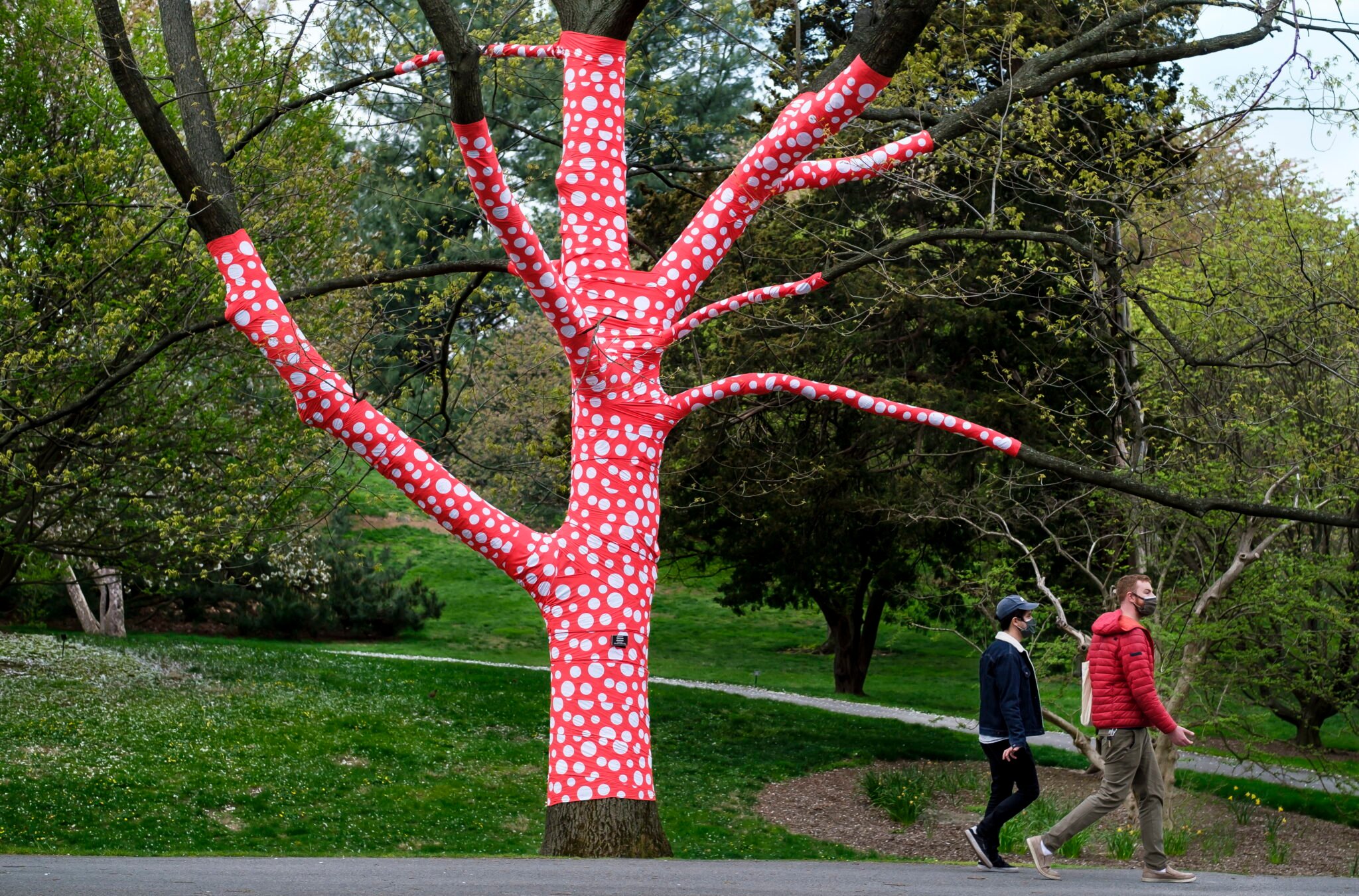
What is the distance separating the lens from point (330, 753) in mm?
14992

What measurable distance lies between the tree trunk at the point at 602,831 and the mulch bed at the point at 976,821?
4660 mm

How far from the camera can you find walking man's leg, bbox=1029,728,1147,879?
287 inches

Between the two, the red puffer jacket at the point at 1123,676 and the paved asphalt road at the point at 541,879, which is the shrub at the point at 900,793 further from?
the red puffer jacket at the point at 1123,676

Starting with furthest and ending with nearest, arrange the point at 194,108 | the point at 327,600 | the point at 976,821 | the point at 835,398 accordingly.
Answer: the point at 327,600
the point at 976,821
the point at 835,398
the point at 194,108

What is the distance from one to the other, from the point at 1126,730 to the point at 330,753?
10348 millimetres

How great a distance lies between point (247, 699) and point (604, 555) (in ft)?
33.2

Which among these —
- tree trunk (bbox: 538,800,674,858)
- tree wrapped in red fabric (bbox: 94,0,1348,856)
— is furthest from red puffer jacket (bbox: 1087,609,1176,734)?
tree trunk (bbox: 538,800,674,858)

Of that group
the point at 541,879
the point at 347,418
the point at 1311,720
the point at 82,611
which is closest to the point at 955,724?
the point at 1311,720

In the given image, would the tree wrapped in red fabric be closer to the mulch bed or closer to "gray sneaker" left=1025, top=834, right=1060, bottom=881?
"gray sneaker" left=1025, top=834, right=1060, bottom=881

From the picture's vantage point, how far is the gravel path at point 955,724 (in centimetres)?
1747

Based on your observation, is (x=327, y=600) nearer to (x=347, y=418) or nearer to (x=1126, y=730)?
(x=347, y=418)

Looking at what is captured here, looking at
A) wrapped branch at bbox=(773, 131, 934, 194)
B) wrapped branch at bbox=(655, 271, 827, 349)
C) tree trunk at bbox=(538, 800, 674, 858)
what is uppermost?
wrapped branch at bbox=(773, 131, 934, 194)

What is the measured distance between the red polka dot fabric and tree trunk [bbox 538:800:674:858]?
0.08m

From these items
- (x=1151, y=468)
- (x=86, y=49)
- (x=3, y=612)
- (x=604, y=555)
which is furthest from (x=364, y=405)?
(x=3, y=612)
